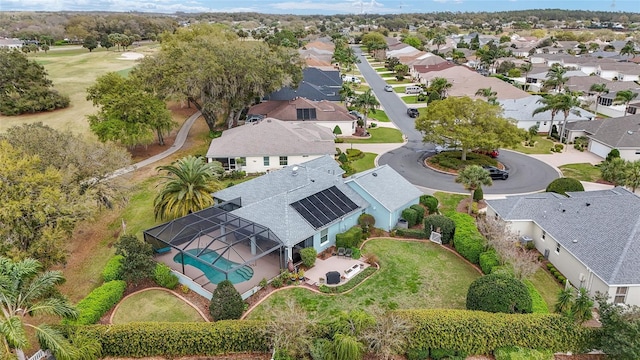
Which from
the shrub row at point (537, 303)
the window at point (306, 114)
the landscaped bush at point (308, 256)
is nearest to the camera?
the shrub row at point (537, 303)

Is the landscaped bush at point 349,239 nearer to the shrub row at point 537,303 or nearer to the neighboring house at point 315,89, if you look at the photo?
the shrub row at point 537,303

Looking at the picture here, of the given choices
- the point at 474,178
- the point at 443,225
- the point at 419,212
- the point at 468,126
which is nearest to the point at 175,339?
the point at 443,225

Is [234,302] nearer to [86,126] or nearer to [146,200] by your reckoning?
[146,200]

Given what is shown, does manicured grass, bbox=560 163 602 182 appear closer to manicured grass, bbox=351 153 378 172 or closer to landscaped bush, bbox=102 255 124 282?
manicured grass, bbox=351 153 378 172

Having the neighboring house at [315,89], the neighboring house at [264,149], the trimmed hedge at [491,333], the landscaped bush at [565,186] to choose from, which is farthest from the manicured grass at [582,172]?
the neighboring house at [315,89]

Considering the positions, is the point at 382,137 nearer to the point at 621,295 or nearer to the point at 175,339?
the point at 621,295

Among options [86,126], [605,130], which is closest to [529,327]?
[605,130]
